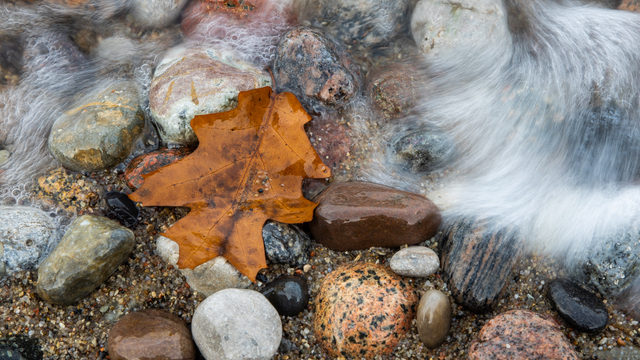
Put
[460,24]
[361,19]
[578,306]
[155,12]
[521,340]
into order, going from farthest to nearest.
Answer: [155,12], [361,19], [460,24], [578,306], [521,340]

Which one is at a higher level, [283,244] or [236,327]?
[283,244]

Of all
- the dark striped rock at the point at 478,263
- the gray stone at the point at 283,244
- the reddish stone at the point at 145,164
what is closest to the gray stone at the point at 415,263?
the dark striped rock at the point at 478,263

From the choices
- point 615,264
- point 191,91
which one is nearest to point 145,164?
point 191,91

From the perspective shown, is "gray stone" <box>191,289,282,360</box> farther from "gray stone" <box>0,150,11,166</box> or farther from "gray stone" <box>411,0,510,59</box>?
"gray stone" <box>411,0,510,59</box>

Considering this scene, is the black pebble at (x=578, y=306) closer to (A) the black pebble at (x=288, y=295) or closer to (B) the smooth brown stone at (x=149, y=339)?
(A) the black pebble at (x=288, y=295)

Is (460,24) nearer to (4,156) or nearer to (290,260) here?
(290,260)

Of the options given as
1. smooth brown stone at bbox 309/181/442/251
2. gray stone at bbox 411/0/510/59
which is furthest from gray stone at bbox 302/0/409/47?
smooth brown stone at bbox 309/181/442/251
